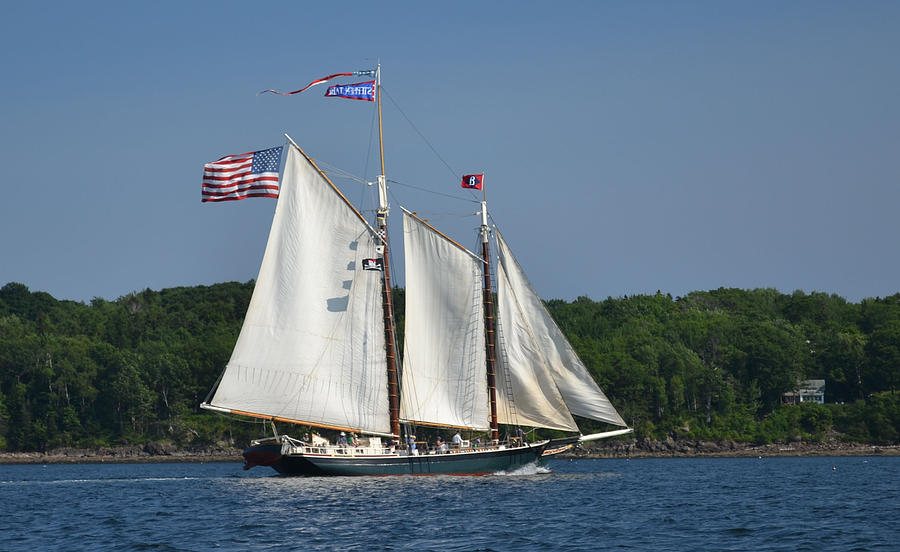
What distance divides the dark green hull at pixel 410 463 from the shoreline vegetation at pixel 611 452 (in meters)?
58.3

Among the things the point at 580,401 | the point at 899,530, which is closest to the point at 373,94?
the point at 580,401

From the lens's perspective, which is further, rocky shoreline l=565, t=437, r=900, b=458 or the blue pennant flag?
rocky shoreline l=565, t=437, r=900, b=458

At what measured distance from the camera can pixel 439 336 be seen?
7619cm

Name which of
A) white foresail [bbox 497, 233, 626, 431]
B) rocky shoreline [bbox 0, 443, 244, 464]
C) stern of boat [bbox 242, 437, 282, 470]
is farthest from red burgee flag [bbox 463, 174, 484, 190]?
rocky shoreline [bbox 0, 443, 244, 464]

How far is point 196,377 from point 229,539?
11158 centimetres

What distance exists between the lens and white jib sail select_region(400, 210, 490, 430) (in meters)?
76.2

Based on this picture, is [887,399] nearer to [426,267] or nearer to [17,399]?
[426,267]

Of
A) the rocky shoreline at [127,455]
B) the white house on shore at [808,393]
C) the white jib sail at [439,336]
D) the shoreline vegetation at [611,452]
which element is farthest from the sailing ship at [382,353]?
the white house on shore at [808,393]

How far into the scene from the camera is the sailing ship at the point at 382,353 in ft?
233

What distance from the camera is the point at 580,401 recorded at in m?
71.9

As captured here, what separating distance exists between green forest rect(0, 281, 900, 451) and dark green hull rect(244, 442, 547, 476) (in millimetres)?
60060

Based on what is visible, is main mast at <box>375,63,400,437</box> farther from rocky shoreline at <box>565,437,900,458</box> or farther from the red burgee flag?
rocky shoreline at <box>565,437,900,458</box>

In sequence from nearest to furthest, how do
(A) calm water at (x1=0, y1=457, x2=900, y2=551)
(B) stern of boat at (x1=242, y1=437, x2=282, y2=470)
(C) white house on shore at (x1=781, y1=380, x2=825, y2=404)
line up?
(A) calm water at (x1=0, y1=457, x2=900, y2=551) → (B) stern of boat at (x1=242, y1=437, x2=282, y2=470) → (C) white house on shore at (x1=781, y1=380, x2=825, y2=404)

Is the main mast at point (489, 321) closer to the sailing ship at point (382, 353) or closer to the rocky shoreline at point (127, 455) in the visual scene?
the sailing ship at point (382, 353)
